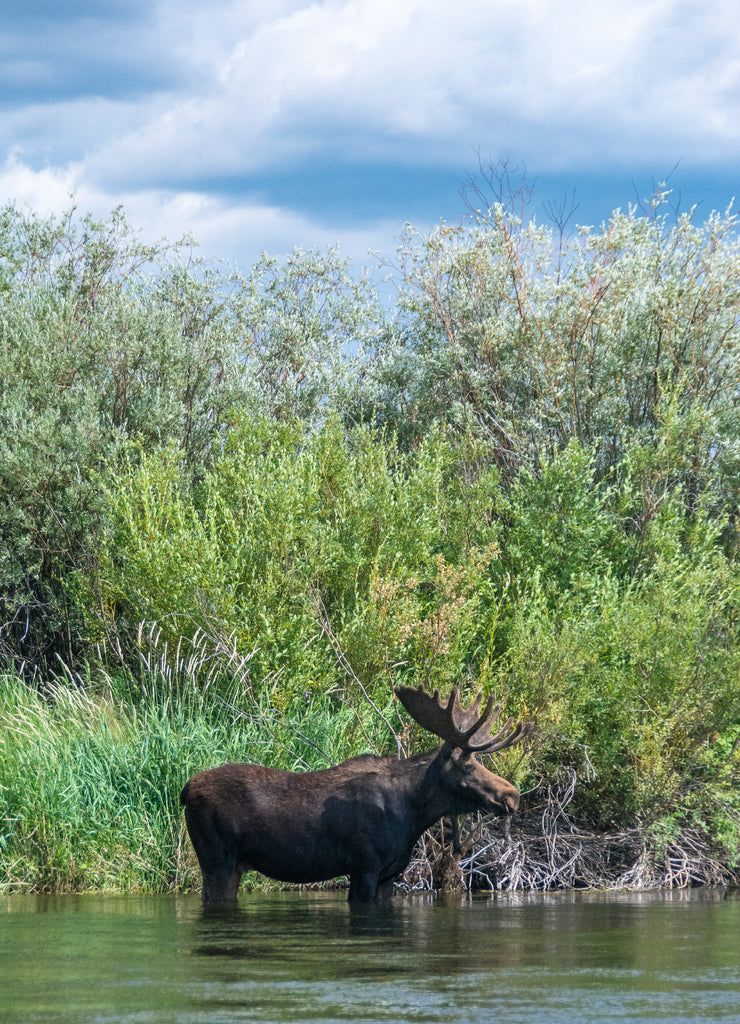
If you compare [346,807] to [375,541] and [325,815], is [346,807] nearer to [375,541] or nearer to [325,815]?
[325,815]

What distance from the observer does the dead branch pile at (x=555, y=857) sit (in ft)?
45.3

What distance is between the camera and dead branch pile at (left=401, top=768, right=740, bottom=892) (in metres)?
13.8

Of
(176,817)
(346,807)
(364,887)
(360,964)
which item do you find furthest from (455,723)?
(360,964)

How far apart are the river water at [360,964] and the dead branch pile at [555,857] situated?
288 cm

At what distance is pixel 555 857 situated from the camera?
1437cm

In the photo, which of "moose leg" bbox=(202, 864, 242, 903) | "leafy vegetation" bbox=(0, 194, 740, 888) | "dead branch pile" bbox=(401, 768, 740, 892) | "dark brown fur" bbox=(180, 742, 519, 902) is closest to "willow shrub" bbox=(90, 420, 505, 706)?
"leafy vegetation" bbox=(0, 194, 740, 888)

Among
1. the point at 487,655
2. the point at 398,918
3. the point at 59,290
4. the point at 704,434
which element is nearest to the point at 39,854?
the point at 398,918

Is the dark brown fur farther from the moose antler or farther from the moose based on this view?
the moose antler

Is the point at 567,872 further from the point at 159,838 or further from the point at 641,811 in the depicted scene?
the point at 159,838

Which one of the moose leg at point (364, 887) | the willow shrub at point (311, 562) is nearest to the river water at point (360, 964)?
the moose leg at point (364, 887)

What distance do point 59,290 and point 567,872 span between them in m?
16.6

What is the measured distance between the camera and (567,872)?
14.4 metres

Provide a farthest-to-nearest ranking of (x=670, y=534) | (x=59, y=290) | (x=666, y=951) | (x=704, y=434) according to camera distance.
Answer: (x=59, y=290)
(x=704, y=434)
(x=670, y=534)
(x=666, y=951)

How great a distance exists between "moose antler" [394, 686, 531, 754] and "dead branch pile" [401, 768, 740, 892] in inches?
97.9
